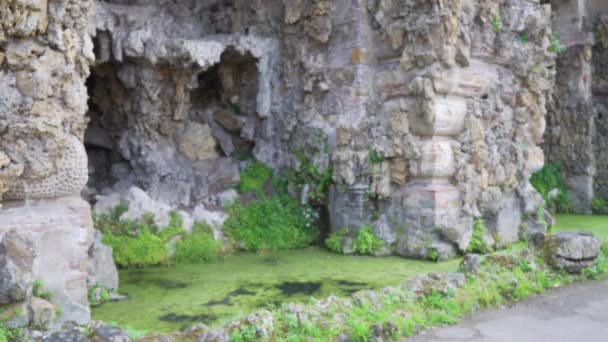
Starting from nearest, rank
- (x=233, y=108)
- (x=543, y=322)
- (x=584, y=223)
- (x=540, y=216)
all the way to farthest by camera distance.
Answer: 1. (x=543, y=322)
2. (x=540, y=216)
3. (x=233, y=108)
4. (x=584, y=223)

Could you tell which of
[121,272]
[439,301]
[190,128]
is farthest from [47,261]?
[190,128]

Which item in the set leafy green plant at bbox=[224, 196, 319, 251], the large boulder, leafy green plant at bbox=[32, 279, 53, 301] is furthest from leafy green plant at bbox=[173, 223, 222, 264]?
the large boulder

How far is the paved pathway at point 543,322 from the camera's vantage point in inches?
185

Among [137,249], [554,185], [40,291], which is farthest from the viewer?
[554,185]

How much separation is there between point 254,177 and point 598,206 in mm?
7738

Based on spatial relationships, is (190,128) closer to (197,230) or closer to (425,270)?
(197,230)

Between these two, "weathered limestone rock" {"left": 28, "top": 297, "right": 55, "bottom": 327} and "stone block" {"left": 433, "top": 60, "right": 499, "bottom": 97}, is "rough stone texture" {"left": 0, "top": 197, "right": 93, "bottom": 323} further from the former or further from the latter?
"stone block" {"left": 433, "top": 60, "right": 499, "bottom": 97}

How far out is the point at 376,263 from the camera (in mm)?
7777

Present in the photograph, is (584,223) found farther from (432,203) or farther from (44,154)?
(44,154)

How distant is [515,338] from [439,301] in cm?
80

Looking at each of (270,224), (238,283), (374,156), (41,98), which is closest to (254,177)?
(270,224)

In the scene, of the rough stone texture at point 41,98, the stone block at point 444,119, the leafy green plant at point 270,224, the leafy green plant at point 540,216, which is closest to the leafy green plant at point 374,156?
the stone block at point 444,119

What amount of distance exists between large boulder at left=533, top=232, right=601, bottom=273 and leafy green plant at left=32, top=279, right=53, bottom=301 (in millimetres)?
5333

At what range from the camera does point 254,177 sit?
966cm
